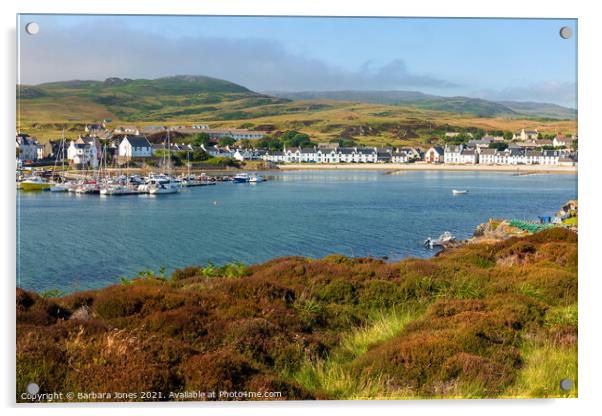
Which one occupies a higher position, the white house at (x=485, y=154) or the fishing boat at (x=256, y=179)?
the white house at (x=485, y=154)

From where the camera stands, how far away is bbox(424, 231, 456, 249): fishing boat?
1441 cm

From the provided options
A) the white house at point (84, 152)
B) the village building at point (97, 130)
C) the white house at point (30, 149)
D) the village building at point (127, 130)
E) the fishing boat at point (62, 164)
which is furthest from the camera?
the white house at point (84, 152)

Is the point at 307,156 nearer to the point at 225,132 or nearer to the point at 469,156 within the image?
the point at 469,156

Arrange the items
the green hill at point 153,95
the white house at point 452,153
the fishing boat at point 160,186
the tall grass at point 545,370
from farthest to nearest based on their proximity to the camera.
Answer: the fishing boat at point 160,186, the white house at point 452,153, the green hill at point 153,95, the tall grass at point 545,370

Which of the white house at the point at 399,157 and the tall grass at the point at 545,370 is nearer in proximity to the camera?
the tall grass at the point at 545,370

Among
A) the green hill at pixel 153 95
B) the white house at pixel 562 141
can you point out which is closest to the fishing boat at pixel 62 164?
the green hill at pixel 153 95

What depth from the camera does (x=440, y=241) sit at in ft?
47.8

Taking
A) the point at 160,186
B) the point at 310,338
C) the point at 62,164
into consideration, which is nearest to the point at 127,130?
the point at 62,164

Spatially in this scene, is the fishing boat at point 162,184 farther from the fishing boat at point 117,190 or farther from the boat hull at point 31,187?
the boat hull at point 31,187

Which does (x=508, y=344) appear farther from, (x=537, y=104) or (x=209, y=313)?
(x=537, y=104)

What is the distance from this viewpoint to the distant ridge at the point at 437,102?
342 inches

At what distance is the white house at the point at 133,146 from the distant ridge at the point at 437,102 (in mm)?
3017

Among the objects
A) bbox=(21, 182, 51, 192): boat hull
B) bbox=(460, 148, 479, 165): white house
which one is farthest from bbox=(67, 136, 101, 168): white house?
bbox=(460, 148, 479, 165): white house

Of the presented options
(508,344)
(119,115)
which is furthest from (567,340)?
(119,115)
